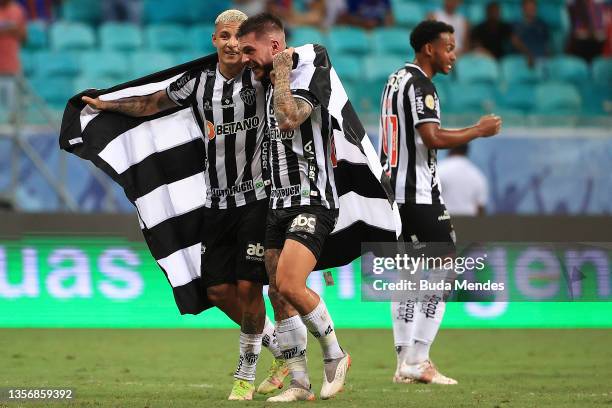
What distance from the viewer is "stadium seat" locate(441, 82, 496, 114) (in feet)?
50.2

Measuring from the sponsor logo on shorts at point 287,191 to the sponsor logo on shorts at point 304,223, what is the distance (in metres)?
0.13

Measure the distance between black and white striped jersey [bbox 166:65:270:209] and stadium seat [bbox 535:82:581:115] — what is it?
31.7 feet

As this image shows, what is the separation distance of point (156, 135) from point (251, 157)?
0.95 metres

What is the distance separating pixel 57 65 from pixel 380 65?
429 centimetres

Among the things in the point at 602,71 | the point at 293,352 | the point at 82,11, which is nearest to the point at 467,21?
the point at 602,71

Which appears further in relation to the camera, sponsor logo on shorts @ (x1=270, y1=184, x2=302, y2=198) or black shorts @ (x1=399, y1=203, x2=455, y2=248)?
black shorts @ (x1=399, y1=203, x2=455, y2=248)

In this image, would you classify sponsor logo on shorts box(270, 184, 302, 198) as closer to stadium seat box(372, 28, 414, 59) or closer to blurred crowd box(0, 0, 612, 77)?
blurred crowd box(0, 0, 612, 77)

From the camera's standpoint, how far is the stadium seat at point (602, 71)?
1612 centimetres

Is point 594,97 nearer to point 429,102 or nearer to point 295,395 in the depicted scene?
point 429,102

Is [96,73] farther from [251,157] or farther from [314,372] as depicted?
[251,157]

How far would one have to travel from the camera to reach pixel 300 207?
20.7 feet

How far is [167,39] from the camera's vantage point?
16.2 m

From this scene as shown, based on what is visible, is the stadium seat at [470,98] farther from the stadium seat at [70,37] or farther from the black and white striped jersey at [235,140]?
the black and white striped jersey at [235,140]

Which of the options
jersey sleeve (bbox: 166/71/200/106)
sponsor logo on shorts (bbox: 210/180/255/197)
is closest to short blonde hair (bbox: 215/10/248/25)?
jersey sleeve (bbox: 166/71/200/106)
